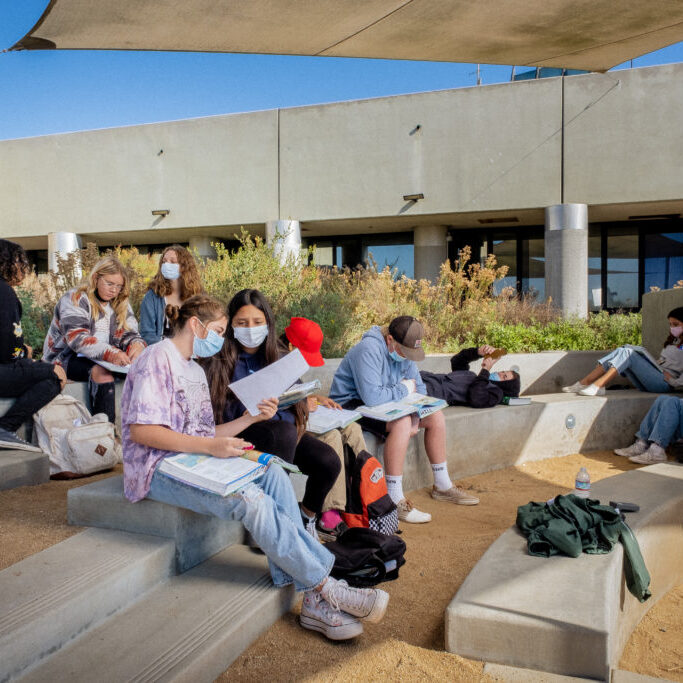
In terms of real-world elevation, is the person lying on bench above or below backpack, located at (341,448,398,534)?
above

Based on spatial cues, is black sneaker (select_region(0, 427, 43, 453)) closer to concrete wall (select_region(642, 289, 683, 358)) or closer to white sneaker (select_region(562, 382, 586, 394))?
white sneaker (select_region(562, 382, 586, 394))

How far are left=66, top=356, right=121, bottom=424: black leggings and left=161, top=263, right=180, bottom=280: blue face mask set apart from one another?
94 centimetres

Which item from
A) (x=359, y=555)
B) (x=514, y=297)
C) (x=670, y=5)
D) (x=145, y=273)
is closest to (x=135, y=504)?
(x=359, y=555)

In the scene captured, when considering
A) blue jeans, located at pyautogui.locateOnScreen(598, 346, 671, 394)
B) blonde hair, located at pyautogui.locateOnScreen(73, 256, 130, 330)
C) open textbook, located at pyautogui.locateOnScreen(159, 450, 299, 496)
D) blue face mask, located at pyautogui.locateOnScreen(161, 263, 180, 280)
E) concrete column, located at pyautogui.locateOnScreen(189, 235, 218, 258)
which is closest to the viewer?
open textbook, located at pyautogui.locateOnScreen(159, 450, 299, 496)

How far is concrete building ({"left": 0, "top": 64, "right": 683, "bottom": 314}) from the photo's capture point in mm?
12883

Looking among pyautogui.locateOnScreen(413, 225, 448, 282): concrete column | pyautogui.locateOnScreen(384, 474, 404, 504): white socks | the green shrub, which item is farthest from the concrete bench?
pyautogui.locateOnScreen(413, 225, 448, 282): concrete column

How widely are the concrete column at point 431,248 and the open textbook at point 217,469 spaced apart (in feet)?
43.1

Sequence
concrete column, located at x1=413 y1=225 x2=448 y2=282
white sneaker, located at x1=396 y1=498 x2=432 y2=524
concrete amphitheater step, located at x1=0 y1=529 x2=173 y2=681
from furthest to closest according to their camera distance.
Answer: concrete column, located at x1=413 y1=225 x2=448 y2=282 → white sneaker, located at x1=396 y1=498 x2=432 y2=524 → concrete amphitheater step, located at x1=0 y1=529 x2=173 y2=681

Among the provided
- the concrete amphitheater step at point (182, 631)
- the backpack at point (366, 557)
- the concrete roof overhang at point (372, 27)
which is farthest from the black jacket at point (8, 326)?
the backpack at point (366, 557)

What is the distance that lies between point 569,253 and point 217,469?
39.6ft

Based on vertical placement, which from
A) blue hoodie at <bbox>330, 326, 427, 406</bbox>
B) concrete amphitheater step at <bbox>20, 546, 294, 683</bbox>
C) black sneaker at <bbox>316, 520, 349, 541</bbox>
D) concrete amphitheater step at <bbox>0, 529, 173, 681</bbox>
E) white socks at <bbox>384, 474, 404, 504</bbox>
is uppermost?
blue hoodie at <bbox>330, 326, 427, 406</bbox>

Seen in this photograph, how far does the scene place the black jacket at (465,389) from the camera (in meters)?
5.85

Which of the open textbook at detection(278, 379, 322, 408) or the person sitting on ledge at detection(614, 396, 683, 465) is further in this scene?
the person sitting on ledge at detection(614, 396, 683, 465)

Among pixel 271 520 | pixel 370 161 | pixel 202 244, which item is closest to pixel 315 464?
pixel 271 520
